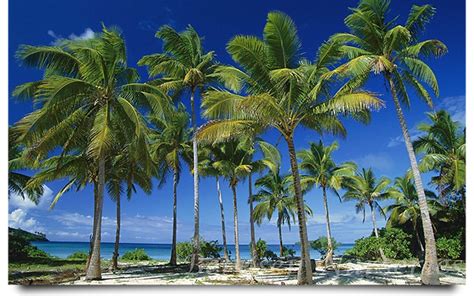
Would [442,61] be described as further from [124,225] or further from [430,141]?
[124,225]

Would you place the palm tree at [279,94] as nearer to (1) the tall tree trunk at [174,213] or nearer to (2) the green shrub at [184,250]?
(1) the tall tree trunk at [174,213]

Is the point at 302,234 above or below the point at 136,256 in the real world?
above

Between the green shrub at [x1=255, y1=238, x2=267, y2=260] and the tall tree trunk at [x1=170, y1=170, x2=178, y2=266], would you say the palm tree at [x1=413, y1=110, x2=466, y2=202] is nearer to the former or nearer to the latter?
the tall tree trunk at [x1=170, y1=170, x2=178, y2=266]

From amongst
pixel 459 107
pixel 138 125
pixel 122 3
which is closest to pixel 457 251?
pixel 459 107

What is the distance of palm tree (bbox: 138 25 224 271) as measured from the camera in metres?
10.5

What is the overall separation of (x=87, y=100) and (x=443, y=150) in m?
8.52

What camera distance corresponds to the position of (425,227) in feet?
22.0

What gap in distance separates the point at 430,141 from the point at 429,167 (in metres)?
1.16

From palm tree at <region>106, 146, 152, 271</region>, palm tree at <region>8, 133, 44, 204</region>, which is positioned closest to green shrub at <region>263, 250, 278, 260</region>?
palm tree at <region>106, 146, 152, 271</region>

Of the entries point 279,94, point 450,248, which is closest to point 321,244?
point 450,248

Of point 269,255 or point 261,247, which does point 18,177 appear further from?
point 269,255

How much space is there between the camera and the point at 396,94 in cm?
765

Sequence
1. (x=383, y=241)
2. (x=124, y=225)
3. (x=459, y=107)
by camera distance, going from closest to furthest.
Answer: (x=459, y=107), (x=124, y=225), (x=383, y=241)

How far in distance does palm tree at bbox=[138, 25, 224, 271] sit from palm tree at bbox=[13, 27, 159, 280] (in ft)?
7.91
